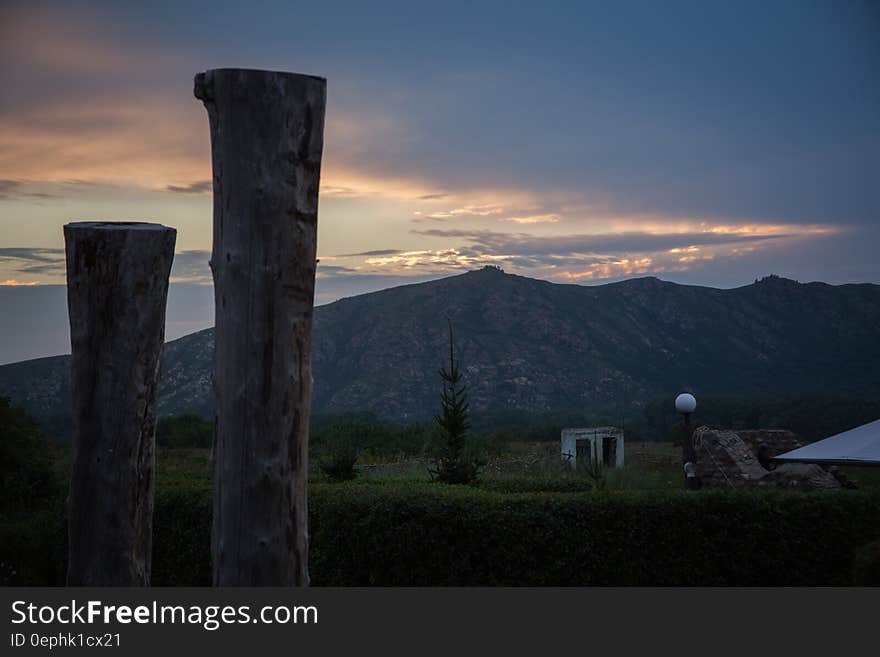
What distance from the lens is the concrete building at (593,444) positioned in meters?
21.6

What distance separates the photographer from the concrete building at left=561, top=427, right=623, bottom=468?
21.6 metres

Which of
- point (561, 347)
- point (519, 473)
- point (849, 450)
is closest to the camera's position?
point (849, 450)

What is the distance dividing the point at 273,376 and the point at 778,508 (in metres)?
5.96

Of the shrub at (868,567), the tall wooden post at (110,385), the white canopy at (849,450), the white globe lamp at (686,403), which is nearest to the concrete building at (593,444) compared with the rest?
the white globe lamp at (686,403)

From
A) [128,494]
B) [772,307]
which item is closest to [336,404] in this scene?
[772,307]

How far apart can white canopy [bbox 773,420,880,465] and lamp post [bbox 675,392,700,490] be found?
85.2 inches

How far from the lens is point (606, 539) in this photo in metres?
7.62

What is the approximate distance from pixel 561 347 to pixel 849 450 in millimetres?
75013

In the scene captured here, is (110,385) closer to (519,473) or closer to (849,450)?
(849,450)

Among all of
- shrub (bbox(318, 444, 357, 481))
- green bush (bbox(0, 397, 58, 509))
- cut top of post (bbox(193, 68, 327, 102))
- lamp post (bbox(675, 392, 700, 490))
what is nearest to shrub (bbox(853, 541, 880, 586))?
cut top of post (bbox(193, 68, 327, 102))

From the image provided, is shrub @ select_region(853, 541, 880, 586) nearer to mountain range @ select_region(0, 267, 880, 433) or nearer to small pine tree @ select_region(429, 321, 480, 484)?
small pine tree @ select_region(429, 321, 480, 484)

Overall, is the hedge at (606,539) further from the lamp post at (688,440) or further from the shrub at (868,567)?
the lamp post at (688,440)

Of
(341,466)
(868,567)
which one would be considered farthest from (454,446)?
(868,567)

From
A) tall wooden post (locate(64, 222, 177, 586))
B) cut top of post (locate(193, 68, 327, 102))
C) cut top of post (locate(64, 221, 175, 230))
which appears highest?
cut top of post (locate(193, 68, 327, 102))
